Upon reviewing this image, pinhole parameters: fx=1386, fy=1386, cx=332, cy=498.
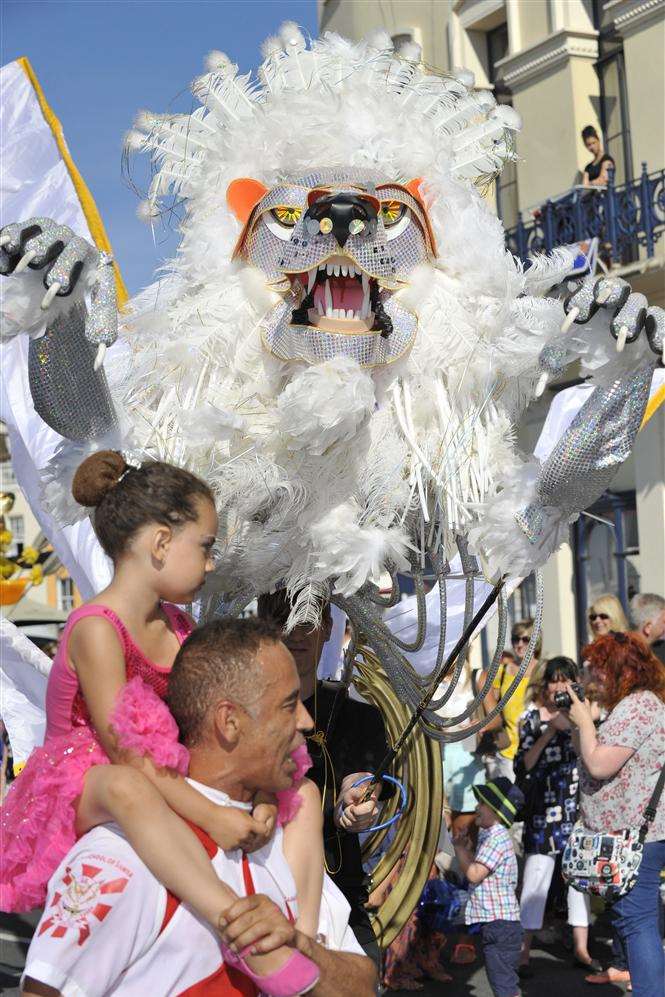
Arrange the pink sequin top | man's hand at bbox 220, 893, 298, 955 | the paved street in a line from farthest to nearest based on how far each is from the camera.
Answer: the paved street
the pink sequin top
man's hand at bbox 220, 893, 298, 955

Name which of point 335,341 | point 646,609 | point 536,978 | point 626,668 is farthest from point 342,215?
point 646,609

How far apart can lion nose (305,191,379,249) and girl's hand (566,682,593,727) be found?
2427 millimetres

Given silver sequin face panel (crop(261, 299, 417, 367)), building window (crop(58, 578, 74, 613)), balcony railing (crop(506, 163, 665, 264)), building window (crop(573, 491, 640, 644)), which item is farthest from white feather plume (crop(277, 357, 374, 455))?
building window (crop(58, 578, 74, 613))

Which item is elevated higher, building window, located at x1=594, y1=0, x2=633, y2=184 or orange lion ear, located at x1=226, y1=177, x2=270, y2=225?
building window, located at x1=594, y1=0, x2=633, y2=184

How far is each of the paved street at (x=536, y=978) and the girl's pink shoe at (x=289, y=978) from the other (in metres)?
4.31

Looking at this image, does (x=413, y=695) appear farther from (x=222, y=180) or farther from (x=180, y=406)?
(x=222, y=180)

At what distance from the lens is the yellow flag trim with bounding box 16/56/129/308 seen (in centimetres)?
541

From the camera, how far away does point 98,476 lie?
257 cm

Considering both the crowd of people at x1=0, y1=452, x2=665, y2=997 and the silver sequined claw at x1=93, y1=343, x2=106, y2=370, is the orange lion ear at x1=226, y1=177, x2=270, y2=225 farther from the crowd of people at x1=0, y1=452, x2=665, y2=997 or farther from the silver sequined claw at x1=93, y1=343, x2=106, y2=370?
the crowd of people at x1=0, y1=452, x2=665, y2=997

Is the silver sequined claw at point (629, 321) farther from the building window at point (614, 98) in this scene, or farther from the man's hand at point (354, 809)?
the building window at point (614, 98)

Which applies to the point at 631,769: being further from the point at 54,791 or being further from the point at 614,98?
the point at 614,98

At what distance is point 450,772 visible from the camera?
6.83 m

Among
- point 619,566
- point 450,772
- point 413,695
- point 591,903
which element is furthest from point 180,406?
point 619,566

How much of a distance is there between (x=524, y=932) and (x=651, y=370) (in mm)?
4190
